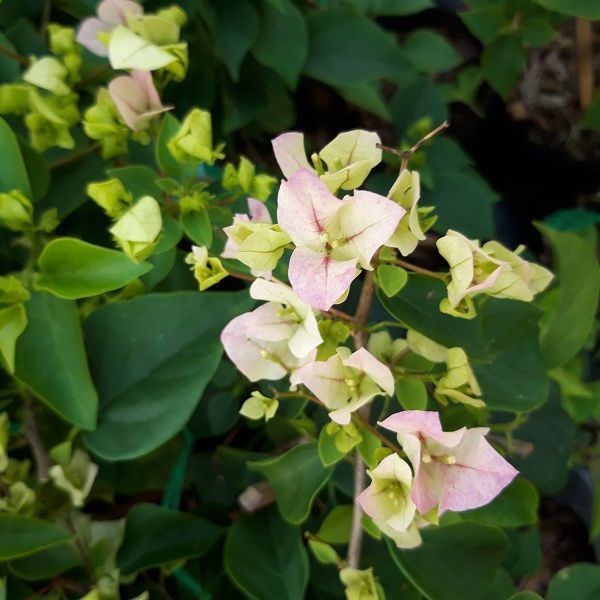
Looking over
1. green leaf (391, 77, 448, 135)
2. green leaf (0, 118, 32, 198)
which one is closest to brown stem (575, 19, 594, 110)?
green leaf (391, 77, 448, 135)

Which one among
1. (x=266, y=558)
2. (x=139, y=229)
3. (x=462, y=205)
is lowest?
(x=266, y=558)

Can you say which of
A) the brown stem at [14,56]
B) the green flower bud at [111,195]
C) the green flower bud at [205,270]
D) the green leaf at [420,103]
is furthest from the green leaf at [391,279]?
the green leaf at [420,103]

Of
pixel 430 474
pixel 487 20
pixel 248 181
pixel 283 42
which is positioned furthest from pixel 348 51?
pixel 430 474

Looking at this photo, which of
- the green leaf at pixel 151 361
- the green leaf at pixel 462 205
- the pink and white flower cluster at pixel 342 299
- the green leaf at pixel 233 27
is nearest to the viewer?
the pink and white flower cluster at pixel 342 299

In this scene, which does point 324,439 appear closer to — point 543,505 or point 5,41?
point 5,41

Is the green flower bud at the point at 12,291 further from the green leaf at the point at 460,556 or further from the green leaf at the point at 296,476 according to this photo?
the green leaf at the point at 460,556

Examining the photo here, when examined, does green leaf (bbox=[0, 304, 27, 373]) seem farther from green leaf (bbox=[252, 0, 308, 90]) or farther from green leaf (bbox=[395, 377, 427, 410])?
green leaf (bbox=[252, 0, 308, 90])

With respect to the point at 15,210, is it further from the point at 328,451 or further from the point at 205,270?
the point at 328,451
